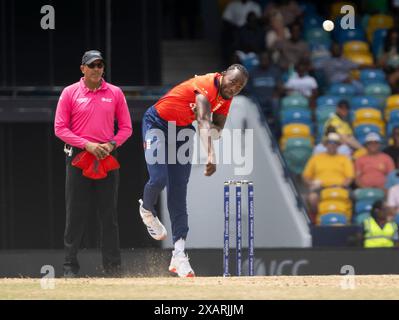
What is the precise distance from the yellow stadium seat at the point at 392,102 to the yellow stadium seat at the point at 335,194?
1936mm

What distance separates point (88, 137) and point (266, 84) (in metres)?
6.32

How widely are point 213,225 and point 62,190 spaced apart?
1887 millimetres

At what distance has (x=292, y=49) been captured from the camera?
730 inches

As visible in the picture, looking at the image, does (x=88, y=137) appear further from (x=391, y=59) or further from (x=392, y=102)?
(x=391, y=59)

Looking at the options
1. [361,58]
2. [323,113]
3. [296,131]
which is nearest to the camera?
[296,131]

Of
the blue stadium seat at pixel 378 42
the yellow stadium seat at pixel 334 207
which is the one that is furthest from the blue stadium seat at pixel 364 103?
the yellow stadium seat at pixel 334 207

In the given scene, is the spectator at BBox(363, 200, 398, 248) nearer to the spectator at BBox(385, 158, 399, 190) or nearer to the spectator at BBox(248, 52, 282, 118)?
the spectator at BBox(385, 158, 399, 190)

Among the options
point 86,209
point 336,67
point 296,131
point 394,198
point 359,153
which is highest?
point 336,67

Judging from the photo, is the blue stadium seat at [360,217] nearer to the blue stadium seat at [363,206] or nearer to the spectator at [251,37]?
the blue stadium seat at [363,206]

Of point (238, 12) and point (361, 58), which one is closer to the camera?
point (361, 58)

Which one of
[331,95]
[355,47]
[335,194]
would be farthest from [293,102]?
[355,47]

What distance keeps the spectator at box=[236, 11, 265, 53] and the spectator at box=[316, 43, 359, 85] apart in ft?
2.86

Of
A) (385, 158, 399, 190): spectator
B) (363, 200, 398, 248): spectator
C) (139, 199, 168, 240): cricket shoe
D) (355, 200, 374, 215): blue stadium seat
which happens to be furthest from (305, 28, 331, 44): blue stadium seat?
(139, 199, 168, 240): cricket shoe

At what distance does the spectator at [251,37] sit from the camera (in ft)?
60.2
